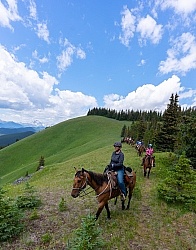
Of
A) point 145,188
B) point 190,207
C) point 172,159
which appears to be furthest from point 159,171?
point 190,207

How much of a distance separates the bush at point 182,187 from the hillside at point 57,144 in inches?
1848

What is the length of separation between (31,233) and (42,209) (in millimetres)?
2311

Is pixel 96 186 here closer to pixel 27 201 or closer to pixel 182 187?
pixel 27 201

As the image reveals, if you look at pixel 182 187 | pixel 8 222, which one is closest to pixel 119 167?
pixel 182 187

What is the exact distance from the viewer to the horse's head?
8.28 metres

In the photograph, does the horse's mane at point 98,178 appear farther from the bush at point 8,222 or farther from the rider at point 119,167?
the bush at point 8,222

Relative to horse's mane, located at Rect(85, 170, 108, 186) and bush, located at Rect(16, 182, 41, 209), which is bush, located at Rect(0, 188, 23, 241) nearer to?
bush, located at Rect(16, 182, 41, 209)

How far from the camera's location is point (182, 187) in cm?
1184

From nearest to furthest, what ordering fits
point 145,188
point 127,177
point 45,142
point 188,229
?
1. point 188,229
2. point 127,177
3. point 145,188
4. point 45,142

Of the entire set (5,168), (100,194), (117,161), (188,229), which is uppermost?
(117,161)

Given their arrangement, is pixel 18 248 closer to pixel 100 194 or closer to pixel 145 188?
pixel 100 194

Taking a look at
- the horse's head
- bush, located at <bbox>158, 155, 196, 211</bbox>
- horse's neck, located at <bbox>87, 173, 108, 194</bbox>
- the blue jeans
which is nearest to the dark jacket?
the blue jeans

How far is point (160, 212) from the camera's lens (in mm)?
11047

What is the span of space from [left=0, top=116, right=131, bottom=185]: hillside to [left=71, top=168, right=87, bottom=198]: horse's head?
48.5m
